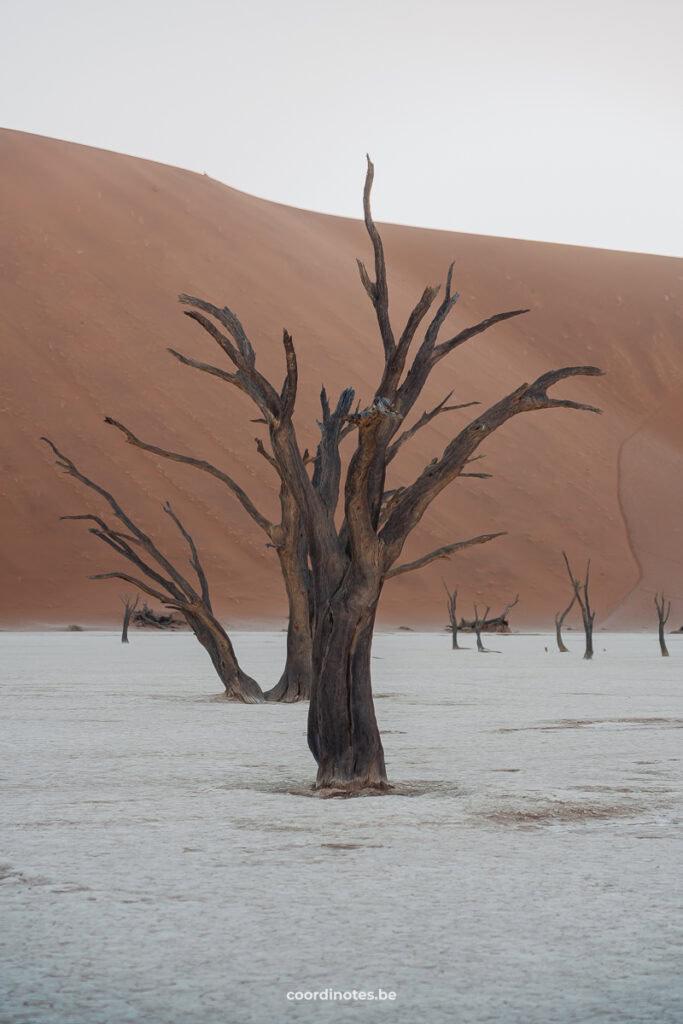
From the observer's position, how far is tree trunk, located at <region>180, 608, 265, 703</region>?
1558 centimetres

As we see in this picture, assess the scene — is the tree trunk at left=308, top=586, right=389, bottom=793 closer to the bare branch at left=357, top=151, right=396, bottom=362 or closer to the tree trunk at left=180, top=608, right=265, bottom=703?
the bare branch at left=357, top=151, right=396, bottom=362

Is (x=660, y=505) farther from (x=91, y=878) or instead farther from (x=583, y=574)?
(x=91, y=878)

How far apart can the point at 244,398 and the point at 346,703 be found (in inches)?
2155

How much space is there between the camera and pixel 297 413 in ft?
A: 197

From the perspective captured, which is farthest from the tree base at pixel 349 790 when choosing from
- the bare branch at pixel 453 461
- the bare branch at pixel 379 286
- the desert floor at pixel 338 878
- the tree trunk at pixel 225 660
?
the tree trunk at pixel 225 660

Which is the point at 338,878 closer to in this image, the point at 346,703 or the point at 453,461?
the point at 346,703

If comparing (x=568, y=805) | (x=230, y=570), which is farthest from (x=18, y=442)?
(x=568, y=805)

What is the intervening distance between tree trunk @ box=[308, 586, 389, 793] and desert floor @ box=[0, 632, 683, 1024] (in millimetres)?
264

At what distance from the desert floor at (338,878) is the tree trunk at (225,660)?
137 inches

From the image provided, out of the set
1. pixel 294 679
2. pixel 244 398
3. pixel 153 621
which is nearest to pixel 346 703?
pixel 294 679

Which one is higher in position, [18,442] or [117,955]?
[18,442]

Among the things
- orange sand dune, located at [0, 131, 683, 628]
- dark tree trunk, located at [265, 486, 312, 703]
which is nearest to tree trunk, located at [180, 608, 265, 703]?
dark tree trunk, located at [265, 486, 312, 703]

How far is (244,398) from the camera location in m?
62.4

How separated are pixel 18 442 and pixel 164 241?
16131 millimetres
